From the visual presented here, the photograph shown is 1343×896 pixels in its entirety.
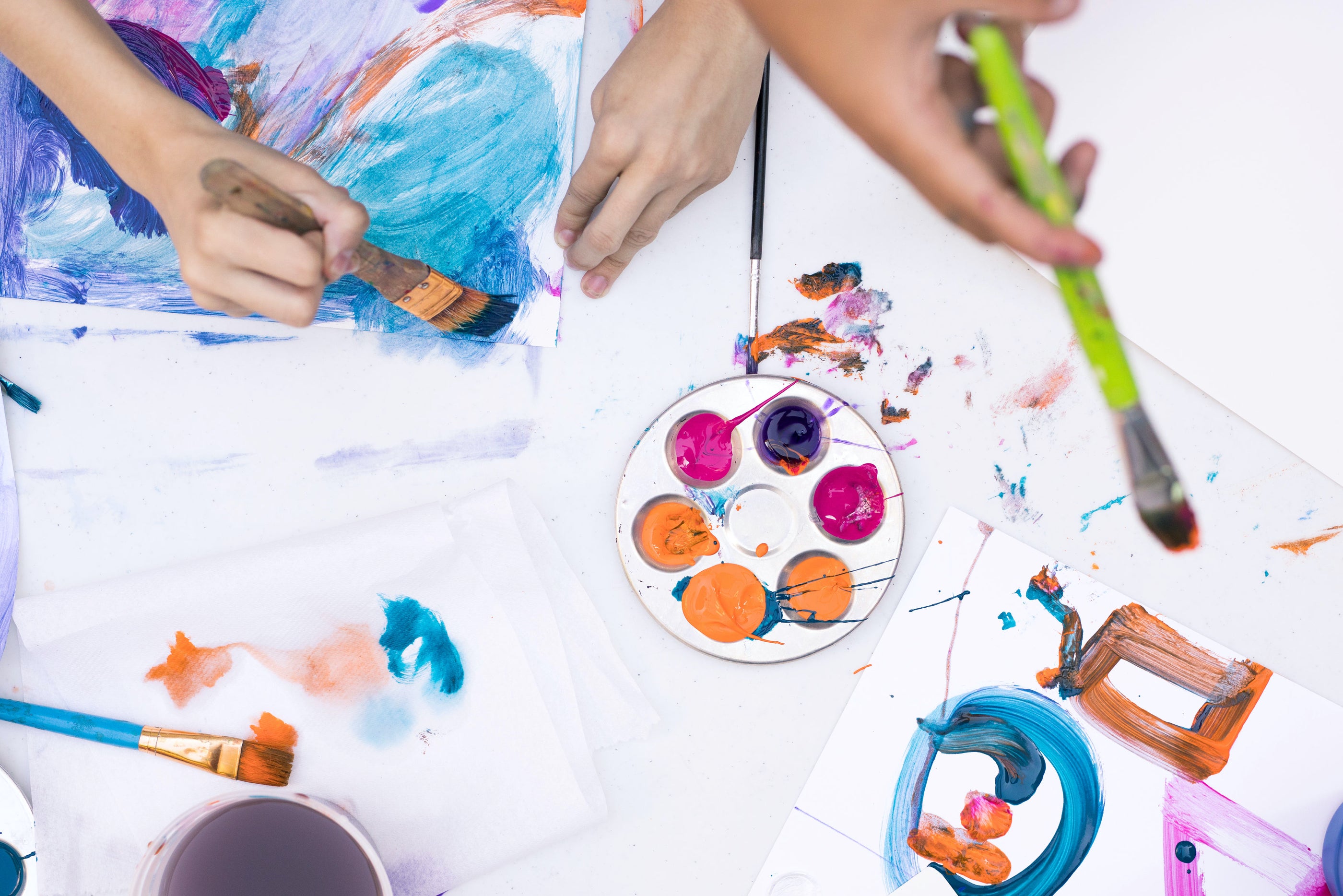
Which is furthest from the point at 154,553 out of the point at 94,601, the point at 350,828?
the point at 350,828

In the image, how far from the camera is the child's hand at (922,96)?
0.38 m

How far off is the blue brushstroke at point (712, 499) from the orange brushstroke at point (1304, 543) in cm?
57

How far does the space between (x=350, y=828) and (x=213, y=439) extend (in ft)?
1.30

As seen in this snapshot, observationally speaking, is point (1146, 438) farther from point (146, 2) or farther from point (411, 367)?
point (146, 2)

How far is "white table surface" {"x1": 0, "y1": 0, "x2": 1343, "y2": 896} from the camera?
79 cm

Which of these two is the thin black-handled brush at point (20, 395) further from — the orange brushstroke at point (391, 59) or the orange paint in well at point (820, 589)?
the orange paint in well at point (820, 589)

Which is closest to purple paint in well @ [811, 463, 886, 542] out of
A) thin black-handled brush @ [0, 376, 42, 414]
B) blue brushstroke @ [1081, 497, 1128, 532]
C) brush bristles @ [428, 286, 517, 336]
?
blue brushstroke @ [1081, 497, 1128, 532]

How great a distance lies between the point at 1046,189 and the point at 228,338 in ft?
2.44

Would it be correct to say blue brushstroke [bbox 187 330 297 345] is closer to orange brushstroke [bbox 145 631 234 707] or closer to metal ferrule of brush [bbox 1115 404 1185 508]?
orange brushstroke [bbox 145 631 234 707]

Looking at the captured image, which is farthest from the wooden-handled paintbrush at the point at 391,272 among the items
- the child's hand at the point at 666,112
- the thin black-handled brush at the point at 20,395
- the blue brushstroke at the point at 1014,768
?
the blue brushstroke at the point at 1014,768

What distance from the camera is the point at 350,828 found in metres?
0.68

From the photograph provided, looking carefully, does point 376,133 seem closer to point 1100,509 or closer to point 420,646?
point 420,646

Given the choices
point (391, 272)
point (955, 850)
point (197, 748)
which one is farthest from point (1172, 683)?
point (197, 748)

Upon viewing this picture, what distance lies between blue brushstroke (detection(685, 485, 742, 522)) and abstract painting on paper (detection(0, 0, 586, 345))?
0.22 meters
